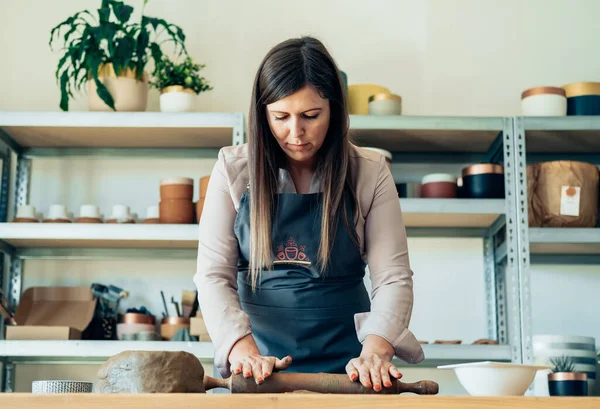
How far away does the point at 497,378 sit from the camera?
1595 mm

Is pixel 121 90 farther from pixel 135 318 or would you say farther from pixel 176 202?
pixel 135 318

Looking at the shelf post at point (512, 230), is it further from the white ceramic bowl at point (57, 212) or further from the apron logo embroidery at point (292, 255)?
the white ceramic bowl at point (57, 212)

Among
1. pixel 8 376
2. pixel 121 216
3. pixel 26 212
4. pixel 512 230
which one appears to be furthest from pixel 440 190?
pixel 8 376

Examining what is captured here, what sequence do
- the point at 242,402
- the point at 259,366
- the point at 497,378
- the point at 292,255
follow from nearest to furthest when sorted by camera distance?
1. the point at 242,402
2. the point at 259,366
3. the point at 497,378
4. the point at 292,255

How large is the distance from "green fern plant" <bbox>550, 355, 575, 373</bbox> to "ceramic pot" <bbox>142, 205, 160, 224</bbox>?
148 cm

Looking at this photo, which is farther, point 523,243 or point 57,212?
point 57,212

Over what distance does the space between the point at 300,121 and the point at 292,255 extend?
0.90ft

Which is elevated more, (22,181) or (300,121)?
(22,181)

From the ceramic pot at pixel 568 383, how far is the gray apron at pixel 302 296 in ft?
4.45

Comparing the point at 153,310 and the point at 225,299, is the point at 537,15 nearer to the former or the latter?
the point at 153,310

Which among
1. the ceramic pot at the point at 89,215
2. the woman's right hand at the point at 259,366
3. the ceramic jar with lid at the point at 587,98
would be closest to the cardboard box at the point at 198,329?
the ceramic pot at the point at 89,215

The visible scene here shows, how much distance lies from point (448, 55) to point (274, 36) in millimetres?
716

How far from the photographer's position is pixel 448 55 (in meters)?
3.50

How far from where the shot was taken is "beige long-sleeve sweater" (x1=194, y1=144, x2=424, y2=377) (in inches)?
61.5
